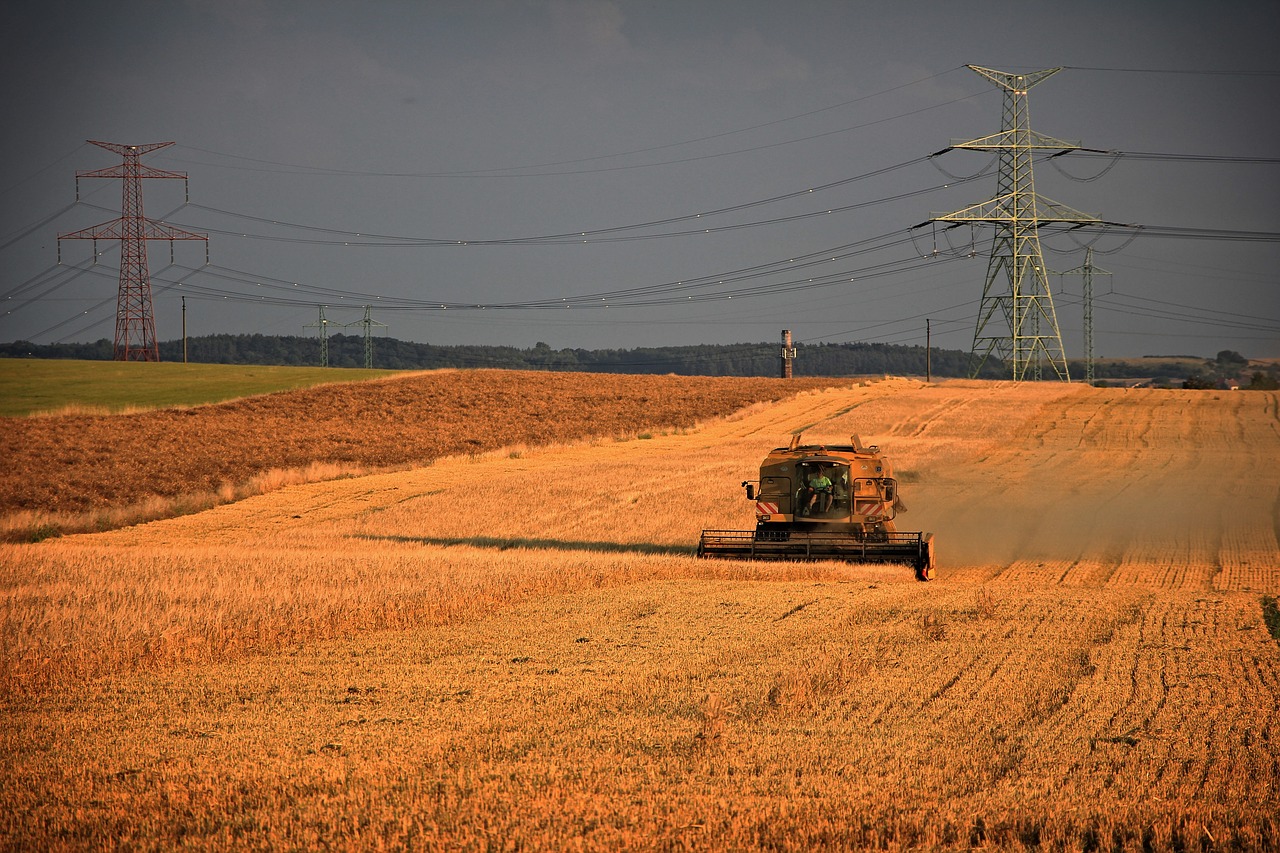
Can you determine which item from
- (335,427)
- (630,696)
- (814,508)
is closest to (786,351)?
(335,427)

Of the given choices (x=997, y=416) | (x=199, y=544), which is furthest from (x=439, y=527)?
(x=997, y=416)

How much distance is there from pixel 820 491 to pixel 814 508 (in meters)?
0.41

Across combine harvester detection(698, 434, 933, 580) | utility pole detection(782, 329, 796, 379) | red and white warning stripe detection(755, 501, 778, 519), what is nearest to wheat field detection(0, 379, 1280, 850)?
combine harvester detection(698, 434, 933, 580)

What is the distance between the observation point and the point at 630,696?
1236 centimetres

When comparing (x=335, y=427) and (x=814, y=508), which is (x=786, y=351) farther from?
(x=814, y=508)

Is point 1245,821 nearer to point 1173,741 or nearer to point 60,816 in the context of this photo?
point 1173,741

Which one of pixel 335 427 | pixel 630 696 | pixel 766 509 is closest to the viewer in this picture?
pixel 630 696

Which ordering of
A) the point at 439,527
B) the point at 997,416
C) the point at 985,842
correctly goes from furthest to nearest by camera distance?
the point at 997,416
the point at 439,527
the point at 985,842

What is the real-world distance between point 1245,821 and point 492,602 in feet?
40.8

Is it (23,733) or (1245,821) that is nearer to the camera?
(1245,821)

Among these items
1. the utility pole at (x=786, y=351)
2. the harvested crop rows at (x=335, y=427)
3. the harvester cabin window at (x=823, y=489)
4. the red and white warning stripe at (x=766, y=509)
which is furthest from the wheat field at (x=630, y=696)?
the utility pole at (x=786, y=351)

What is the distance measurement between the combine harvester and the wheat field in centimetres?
135

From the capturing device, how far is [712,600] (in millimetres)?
19547

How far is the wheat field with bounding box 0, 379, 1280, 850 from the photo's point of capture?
8.55m
